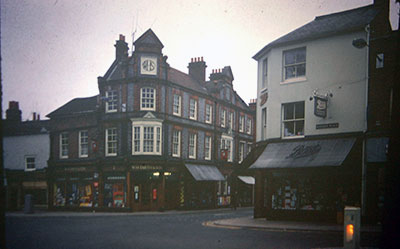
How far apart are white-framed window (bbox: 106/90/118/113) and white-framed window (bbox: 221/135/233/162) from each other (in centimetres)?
1298

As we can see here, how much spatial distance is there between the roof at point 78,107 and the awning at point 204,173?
1054 centimetres

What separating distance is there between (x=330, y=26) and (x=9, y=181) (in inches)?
1233

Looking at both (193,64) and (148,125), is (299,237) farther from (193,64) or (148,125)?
(193,64)

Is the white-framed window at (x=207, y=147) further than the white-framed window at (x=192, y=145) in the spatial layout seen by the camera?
Yes

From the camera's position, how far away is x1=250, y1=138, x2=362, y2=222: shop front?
19250 mm

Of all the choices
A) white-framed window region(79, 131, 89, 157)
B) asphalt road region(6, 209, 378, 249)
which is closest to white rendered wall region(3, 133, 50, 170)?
white-framed window region(79, 131, 89, 157)

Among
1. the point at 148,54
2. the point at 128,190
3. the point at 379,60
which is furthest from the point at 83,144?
the point at 379,60

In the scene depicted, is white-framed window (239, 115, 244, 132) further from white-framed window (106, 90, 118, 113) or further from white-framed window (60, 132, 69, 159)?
white-framed window (60, 132, 69, 159)

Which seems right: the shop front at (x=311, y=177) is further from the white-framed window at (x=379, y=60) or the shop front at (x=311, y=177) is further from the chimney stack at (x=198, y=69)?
the chimney stack at (x=198, y=69)

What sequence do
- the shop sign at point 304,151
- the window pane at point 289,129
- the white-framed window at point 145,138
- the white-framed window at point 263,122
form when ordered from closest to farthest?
1. the shop sign at point 304,151
2. the window pane at point 289,129
3. the white-framed window at point 263,122
4. the white-framed window at point 145,138

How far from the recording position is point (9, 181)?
3700cm

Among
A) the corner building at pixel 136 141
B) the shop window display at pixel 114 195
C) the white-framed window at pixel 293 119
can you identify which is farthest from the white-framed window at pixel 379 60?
the shop window display at pixel 114 195

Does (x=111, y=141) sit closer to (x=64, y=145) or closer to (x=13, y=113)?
(x=64, y=145)

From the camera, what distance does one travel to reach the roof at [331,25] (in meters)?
20.1
